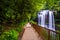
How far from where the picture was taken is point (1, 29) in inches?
436

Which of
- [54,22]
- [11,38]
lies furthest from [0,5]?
[54,22]

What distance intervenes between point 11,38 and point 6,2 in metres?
1.98

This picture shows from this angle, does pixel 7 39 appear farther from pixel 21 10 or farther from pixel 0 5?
pixel 21 10

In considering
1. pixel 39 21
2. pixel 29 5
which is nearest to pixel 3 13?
pixel 29 5

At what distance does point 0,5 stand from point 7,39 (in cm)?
193

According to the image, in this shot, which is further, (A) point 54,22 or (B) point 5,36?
(A) point 54,22

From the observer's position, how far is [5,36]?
33.1ft

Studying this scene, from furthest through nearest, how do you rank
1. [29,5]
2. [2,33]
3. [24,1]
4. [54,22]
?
1. [54,22]
2. [29,5]
3. [24,1]
4. [2,33]

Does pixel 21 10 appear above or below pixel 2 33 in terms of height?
above

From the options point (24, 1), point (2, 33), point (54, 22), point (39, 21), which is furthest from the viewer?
point (39, 21)

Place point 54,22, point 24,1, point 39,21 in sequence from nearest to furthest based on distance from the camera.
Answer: point 24,1, point 54,22, point 39,21

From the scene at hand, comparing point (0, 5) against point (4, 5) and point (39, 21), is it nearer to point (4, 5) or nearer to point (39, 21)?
point (4, 5)

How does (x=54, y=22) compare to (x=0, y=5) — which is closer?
(x=0, y=5)

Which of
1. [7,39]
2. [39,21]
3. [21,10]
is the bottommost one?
[39,21]
